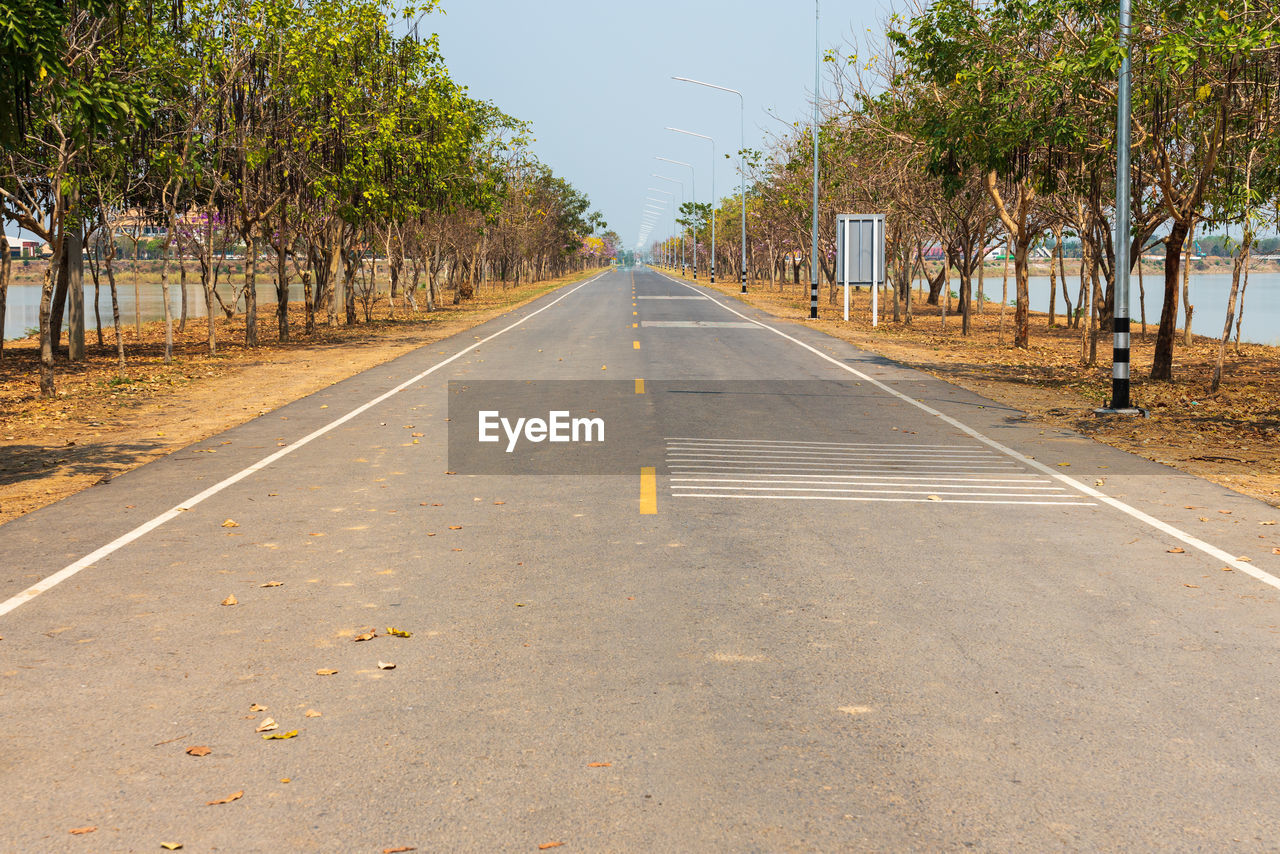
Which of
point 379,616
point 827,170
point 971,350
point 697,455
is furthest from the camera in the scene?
point 827,170

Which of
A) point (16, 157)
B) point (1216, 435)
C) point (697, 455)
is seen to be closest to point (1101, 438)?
point (1216, 435)

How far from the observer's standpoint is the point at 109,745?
4.78 metres

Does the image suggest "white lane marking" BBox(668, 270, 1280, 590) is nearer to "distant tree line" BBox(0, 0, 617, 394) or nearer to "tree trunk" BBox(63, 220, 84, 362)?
"distant tree line" BBox(0, 0, 617, 394)

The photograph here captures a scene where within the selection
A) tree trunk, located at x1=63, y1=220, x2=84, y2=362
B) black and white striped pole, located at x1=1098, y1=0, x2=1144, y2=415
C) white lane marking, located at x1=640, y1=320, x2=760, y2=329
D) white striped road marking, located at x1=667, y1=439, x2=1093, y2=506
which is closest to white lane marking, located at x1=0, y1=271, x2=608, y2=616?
white striped road marking, located at x1=667, y1=439, x2=1093, y2=506

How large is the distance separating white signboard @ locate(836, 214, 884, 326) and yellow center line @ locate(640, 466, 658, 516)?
86.0 feet

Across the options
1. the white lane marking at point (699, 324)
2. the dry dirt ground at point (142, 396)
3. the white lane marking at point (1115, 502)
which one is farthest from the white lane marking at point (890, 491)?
the white lane marking at point (699, 324)

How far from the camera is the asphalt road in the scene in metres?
4.19

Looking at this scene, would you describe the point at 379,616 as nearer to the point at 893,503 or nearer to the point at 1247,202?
the point at 893,503

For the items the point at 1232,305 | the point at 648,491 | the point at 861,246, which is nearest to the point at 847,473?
the point at 648,491

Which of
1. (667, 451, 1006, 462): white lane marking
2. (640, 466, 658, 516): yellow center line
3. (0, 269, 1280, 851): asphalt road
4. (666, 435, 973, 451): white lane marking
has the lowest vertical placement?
(0, 269, 1280, 851): asphalt road

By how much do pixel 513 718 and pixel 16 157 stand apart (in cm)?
2007

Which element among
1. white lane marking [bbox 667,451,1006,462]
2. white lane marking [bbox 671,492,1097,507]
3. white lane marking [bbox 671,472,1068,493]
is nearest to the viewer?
white lane marking [bbox 671,492,1097,507]

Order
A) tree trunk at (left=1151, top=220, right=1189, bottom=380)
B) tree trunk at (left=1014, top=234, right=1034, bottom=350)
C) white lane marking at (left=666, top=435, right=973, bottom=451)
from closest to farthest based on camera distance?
white lane marking at (left=666, top=435, right=973, bottom=451), tree trunk at (left=1151, top=220, right=1189, bottom=380), tree trunk at (left=1014, top=234, right=1034, bottom=350)

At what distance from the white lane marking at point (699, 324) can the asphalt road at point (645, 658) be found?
22658mm
